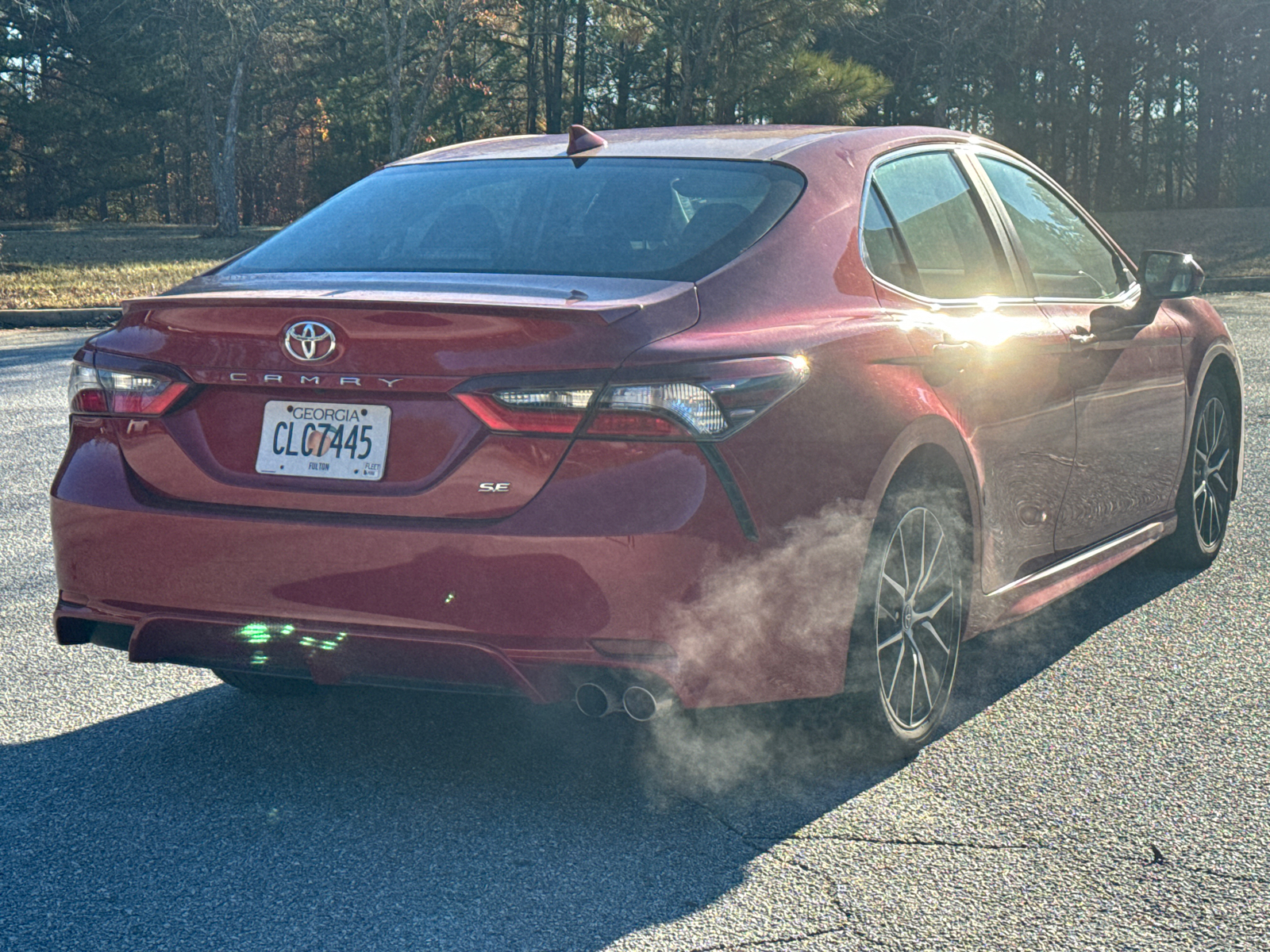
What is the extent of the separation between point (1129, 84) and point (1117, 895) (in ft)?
160

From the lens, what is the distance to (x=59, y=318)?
17.2 m

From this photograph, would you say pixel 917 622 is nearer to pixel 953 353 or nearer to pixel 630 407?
pixel 953 353

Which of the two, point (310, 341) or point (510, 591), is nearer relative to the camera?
point (510, 591)

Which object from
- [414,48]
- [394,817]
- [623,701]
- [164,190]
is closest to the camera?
[623,701]

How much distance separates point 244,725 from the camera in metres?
4.05

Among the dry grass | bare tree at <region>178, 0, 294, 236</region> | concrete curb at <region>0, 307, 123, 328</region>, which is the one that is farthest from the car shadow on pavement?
bare tree at <region>178, 0, 294, 236</region>

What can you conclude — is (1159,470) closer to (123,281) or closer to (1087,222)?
(1087,222)

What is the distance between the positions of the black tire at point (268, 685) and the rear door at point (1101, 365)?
90.0 inches

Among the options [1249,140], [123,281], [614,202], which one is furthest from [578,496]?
[1249,140]

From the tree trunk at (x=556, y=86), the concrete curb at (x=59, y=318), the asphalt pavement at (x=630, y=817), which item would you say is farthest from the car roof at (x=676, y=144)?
the tree trunk at (x=556, y=86)

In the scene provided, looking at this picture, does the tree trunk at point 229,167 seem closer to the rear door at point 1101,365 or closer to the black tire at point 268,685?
the rear door at point 1101,365

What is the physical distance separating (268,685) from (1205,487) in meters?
3.68

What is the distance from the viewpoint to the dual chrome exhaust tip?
10.2 ft

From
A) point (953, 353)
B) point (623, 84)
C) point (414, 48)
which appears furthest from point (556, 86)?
point (953, 353)
